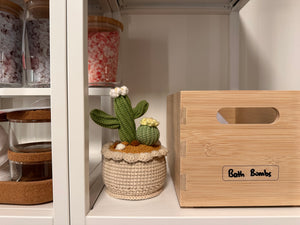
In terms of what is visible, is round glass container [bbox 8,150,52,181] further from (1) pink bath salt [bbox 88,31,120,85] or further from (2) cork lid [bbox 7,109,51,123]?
(1) pink bath salt [bbox 88,31,120,85]

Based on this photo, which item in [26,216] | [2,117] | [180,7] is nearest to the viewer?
[26,216]

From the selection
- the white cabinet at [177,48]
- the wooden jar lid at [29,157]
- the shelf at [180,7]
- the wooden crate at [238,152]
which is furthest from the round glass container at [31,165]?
the shelf at [180,7]

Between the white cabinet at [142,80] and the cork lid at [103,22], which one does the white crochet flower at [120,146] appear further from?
the cork lid at [103,22]

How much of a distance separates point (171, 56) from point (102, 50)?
15.9 inches

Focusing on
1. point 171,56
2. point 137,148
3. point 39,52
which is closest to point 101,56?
point 39,52

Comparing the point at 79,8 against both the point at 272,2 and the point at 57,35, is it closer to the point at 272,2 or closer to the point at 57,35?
the point at 57,35

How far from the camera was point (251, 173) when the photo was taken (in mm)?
552

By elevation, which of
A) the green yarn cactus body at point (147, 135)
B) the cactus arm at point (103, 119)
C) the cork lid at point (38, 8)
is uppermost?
the cork lid at point (38, 8)

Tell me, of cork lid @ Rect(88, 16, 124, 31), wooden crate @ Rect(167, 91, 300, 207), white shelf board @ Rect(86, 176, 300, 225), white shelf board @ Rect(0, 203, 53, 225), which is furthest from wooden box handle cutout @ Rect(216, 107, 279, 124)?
white shelf board @ Rect(0, 203, 53, 225)

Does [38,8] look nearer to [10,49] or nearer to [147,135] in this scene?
[10,49]

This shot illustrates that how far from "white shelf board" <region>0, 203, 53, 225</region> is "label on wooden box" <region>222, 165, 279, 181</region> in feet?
1.24

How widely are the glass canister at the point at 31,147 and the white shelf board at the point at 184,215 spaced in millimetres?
160

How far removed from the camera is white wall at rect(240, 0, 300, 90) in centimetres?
75

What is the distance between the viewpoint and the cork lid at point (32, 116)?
1.91 feet
